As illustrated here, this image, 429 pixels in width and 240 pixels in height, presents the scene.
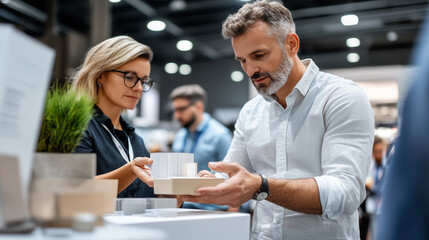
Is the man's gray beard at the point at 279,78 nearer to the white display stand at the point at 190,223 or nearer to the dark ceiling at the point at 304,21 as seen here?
the white display stand at the point at 190,223

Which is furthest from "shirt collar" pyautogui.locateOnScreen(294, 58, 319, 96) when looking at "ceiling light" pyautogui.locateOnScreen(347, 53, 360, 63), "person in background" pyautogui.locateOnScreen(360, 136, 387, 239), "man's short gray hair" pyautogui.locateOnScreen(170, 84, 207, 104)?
"ceiling light" pyautogui.locateOnScreen(347, 53, 360, 63)

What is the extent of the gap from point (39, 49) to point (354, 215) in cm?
128

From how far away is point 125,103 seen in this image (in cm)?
192

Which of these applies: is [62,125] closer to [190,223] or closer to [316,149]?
[190,223]

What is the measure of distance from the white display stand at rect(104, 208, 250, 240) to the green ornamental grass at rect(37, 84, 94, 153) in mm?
222

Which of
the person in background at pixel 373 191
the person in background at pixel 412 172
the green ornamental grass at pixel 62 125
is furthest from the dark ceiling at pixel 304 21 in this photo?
the person in background at pixel 412 172

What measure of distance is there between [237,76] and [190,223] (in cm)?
1079

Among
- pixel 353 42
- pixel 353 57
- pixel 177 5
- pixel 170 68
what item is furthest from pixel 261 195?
pixel 170 68

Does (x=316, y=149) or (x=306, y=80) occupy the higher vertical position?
(x=306, y=80)

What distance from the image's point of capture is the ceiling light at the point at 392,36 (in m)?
8.84

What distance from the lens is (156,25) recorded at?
→ 368 inches

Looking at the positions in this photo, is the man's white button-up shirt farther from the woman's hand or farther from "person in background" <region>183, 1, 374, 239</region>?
the woman's hand

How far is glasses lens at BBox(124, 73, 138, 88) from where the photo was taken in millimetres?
1911

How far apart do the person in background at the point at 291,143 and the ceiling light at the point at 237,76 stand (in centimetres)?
990
